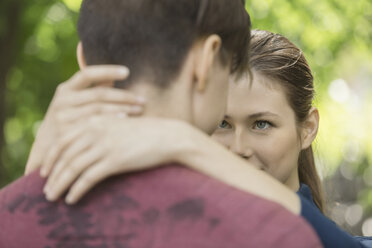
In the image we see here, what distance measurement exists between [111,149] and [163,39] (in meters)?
0.32

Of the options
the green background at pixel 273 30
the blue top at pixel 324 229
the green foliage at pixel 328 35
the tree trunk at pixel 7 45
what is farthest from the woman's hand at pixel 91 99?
the tree trunk at pixel 7 45

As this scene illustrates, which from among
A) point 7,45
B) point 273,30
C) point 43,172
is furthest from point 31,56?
point 43,172

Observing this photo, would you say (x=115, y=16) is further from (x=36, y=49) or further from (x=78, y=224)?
(x=36, y=49)

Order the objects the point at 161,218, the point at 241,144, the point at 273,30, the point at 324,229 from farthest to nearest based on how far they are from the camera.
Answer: the point at 273,30
the point at 241,144
the point at 324,229
the point at 161,218

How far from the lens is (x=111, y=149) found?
1620mm

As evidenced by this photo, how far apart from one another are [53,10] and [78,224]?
A: 25.5ft

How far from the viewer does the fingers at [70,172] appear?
162 cm

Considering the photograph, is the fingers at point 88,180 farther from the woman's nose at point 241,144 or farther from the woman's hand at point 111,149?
the woman's nose at point 241,144

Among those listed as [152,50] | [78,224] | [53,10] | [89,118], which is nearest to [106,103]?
[89,118]

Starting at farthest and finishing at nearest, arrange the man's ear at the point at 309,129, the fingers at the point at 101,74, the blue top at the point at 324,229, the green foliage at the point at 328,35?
the green foliage at the point at 328,35 < the man's ear at the point at 309,129 < the blue top at the point at 324,229 < the fingers at the point at 101,74

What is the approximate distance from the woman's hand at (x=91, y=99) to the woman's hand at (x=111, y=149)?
31 millimetres

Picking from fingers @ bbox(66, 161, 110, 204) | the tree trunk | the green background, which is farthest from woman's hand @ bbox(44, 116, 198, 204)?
the tree trunk

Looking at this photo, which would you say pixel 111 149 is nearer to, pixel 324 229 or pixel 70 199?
pixel 70 199

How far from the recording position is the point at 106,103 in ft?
5.48
